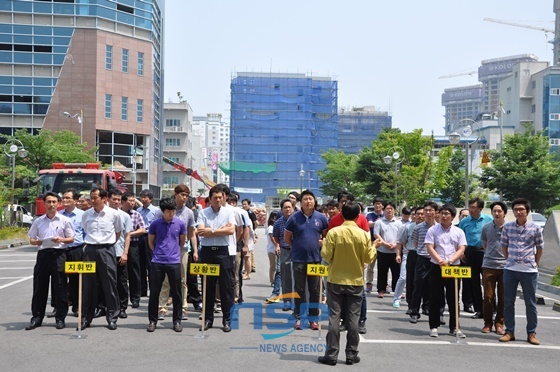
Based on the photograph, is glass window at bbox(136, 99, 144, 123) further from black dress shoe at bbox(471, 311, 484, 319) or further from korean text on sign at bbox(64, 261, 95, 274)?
korean text on sign at bbox(64, 261, 95, 274)


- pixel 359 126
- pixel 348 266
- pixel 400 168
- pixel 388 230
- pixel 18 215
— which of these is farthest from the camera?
pixel 359 126

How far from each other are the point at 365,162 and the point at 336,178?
46.2ft

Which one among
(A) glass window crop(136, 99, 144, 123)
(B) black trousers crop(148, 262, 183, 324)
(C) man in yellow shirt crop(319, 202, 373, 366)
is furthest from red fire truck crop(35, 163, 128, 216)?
(A) glass window crop(136, 99, 144, 123)

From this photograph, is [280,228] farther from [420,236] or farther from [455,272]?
[455,272]

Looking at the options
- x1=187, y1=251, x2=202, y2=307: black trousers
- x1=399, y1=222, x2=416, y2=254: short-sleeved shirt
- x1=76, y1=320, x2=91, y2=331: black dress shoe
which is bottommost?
x1=76, y1=320, x2=91, y2=331: black dress shoe

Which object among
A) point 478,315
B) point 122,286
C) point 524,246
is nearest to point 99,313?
point 122,286

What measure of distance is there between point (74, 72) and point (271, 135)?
3132cm

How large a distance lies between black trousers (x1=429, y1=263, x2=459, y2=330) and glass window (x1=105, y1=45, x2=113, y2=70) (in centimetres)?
5700

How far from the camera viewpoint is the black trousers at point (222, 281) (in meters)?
10.5

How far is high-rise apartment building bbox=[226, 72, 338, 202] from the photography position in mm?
87625

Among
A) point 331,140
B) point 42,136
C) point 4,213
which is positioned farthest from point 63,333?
point 331,140

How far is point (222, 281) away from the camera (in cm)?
1051

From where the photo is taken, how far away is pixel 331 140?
301 feet

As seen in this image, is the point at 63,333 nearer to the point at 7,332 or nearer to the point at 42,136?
the point at 7,332
